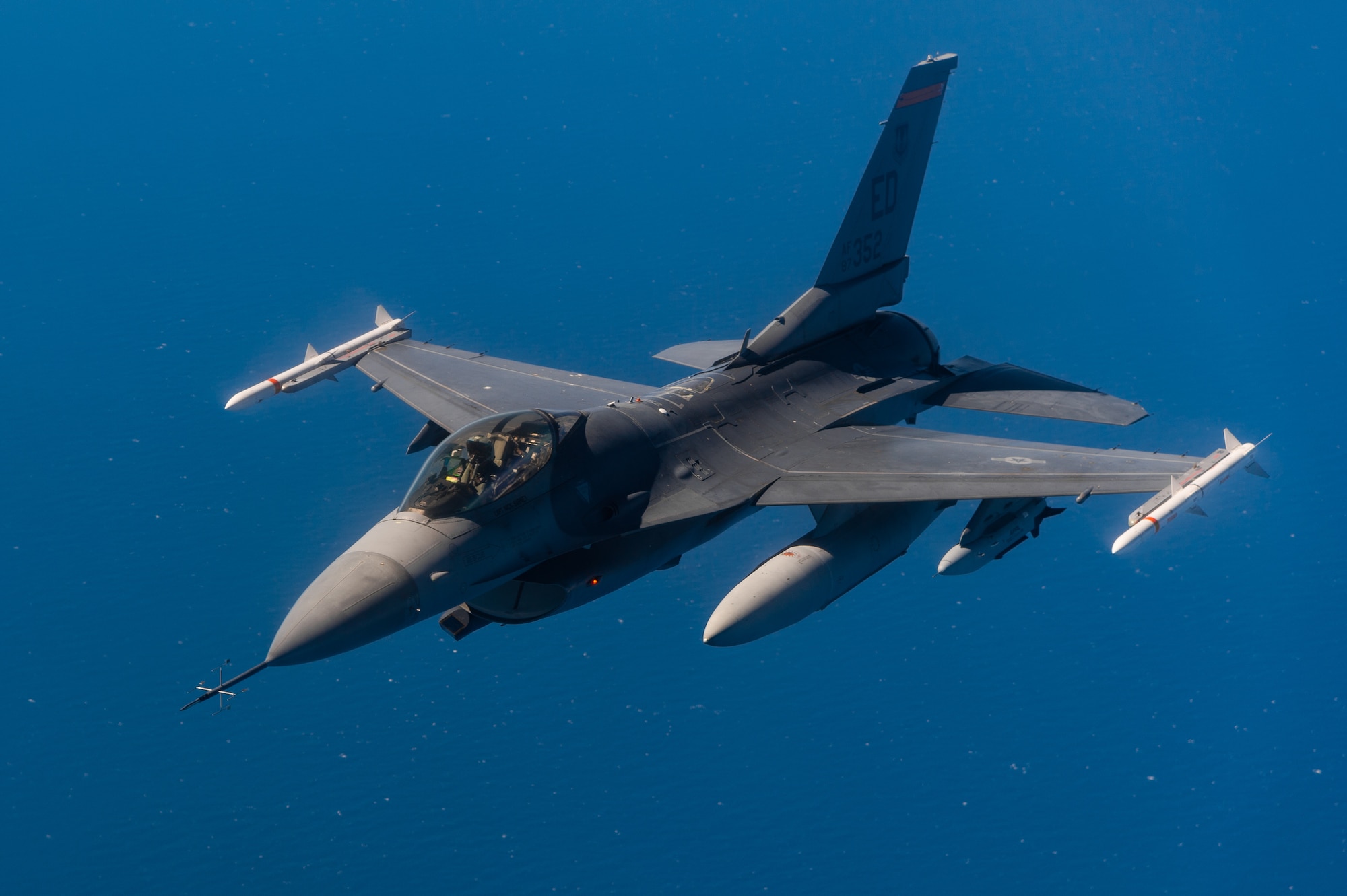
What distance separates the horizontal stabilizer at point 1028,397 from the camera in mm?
17781

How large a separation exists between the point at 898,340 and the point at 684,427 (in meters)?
4.72

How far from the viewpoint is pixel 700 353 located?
19.7 m

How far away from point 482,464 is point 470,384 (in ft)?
17.2

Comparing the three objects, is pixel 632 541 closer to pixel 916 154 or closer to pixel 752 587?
pixel 752 587

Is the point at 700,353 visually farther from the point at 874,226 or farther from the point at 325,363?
the point at 325,363

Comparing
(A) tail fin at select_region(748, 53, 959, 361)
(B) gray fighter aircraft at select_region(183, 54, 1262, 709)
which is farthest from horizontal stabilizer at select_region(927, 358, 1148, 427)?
(A) tail fin at select_region(748, 53, 959, 361)

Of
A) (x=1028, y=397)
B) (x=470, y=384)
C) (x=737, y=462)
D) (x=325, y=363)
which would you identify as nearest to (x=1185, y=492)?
(x=1028, y=397)

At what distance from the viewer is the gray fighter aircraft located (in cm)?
1348

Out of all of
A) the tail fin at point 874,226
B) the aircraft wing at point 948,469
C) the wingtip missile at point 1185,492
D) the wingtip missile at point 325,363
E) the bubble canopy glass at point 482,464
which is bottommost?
the wingtip missile at point 1185,492

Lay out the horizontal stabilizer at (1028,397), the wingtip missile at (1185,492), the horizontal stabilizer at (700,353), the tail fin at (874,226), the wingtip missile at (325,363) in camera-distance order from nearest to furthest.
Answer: the wingtip missile at (1185,492)
the horizontal stabilizer at (1028,397)
the tail fin at (874,226)
the wingtip missile at (325,363)
the horizontal stabilizer at (700,353)

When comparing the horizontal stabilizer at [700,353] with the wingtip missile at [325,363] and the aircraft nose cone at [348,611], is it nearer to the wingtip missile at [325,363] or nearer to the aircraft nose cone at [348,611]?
the wingtip missile at [325,363]

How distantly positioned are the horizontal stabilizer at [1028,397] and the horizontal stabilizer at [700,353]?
130 inches

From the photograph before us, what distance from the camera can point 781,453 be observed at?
16328 millimetres

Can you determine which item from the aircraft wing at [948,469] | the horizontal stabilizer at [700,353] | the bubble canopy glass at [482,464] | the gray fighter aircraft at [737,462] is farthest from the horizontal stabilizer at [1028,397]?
the bubble canopy glass at [482,464]
